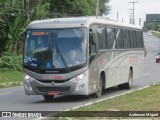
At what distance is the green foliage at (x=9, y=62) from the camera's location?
36.9 meters

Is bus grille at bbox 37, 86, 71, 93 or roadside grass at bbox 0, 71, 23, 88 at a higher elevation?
bus grille at bbox 37, 86, 71, 93

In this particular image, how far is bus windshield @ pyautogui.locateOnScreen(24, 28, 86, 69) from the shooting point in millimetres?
17453

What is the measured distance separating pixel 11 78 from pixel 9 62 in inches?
127

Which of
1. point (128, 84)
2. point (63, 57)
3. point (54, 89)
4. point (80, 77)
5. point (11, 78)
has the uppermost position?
point (63, 57)

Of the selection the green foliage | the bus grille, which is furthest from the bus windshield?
the green foliage

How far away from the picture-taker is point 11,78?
112ft

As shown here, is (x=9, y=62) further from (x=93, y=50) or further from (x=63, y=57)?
(x=63, y=57)

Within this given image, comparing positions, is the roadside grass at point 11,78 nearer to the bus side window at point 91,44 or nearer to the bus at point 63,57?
the bus at point 63,57

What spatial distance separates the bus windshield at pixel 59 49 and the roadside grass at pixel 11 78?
41.3 ft

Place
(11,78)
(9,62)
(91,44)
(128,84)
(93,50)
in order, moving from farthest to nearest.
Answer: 1. (9,62)
2. (11,78)
3. (128,84)
4. (93,50)
5. (91,44)

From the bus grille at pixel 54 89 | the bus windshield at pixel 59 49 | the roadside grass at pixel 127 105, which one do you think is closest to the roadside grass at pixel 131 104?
the roadside grass at pixel 127 105

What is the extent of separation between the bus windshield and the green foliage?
62.1ft

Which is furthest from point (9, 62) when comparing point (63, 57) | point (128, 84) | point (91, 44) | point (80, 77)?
point (80, 77)

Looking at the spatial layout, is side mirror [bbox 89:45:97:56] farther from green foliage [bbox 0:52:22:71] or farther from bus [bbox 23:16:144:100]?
green foliage [bbox 0:52:22:71]
